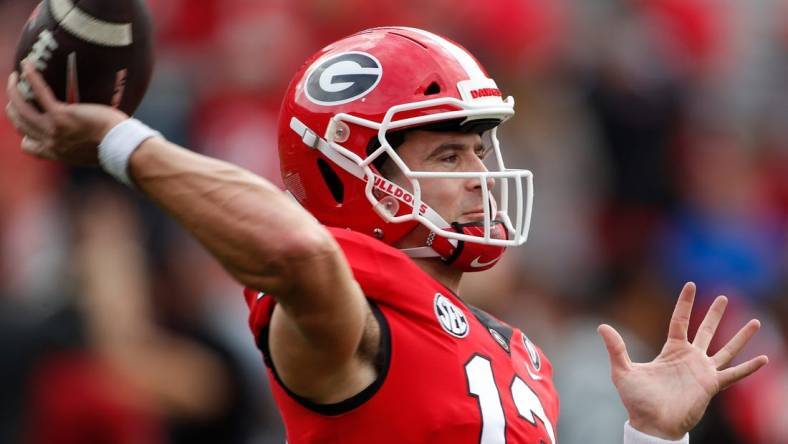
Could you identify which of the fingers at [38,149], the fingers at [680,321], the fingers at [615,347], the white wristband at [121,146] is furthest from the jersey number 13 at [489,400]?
the fingers at [38,149]

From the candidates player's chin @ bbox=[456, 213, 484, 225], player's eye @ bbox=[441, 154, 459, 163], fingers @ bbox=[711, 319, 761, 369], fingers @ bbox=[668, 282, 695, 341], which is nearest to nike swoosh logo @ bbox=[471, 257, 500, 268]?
player's chin @ bbox=[456, 213, 484, 225]

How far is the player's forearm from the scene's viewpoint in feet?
8.36

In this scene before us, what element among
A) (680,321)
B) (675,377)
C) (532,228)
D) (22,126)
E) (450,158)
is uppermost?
(22,126)

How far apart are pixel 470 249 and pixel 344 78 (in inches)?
21.3

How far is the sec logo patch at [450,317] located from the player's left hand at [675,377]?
1.30 feet

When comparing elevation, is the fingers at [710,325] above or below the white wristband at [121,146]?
below

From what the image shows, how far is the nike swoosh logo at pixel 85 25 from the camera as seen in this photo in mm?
2787

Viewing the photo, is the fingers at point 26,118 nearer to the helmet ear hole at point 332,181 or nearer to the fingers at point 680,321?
the helmet ear hole at point 332,181

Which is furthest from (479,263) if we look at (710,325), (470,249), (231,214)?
(231,214)

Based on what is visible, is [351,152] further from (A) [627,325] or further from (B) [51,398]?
(A) [627,325]

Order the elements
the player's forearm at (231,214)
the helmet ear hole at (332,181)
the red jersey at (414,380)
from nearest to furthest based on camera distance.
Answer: the player's forearm at (231,214) < the red jersey at (414,380) < the helmet ear hole at (332,181)

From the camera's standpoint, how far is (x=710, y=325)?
11.9ft

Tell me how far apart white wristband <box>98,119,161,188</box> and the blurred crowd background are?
5.11 ft

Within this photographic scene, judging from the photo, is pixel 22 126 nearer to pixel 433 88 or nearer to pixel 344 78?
pixel 344 78
